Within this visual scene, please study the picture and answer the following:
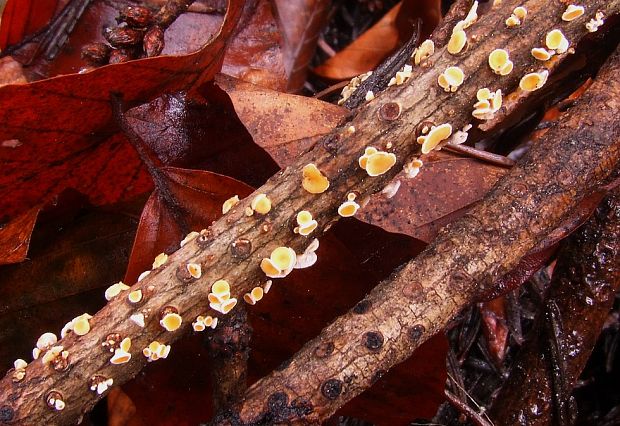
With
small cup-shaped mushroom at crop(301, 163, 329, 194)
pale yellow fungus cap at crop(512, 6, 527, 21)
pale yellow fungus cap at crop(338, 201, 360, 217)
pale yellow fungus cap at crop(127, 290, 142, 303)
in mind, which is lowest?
pale yellow fungus cap at crop(127, 290, 142, 303)

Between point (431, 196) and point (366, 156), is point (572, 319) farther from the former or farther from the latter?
point (366, 156)

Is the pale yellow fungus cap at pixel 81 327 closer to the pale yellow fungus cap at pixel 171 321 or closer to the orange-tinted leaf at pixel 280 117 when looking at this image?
the pale yellow fungus cap at pixel 171 321

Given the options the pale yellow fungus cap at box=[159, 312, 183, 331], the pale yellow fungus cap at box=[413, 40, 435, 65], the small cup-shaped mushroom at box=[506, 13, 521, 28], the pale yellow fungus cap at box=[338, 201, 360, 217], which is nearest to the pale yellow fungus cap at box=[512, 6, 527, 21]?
the small cup-shaped mushroom at box=[506, 13, 521, 28]

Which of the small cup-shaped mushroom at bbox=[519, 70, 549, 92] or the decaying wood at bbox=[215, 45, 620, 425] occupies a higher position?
the small cup-shaped mushroom at bbox=[519, 70, 549, 92]

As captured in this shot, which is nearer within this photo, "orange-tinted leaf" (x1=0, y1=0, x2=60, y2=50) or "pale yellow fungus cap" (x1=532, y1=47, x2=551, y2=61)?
"pale yellow fungus cap" (x1=532, y1=47, x2=551, y2=61)

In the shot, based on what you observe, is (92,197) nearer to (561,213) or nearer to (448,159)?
(448,159)

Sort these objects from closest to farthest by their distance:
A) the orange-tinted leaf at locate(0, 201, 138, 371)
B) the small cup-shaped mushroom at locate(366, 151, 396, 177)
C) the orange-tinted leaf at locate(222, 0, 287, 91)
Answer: the small cup-shaped mushroom at locate(366, 151, 396, 177) → the orange-tinted leaf at locate(0, 201, 138, 371) → the orange-tinted leaf at locate(222, 0, 287, 91)

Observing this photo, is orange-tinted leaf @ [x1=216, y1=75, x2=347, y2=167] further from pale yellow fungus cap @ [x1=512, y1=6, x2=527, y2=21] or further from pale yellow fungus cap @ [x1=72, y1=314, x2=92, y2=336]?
pale yellow fungus cap @ [x1=72, y1=314, x2=92, y2=336]
